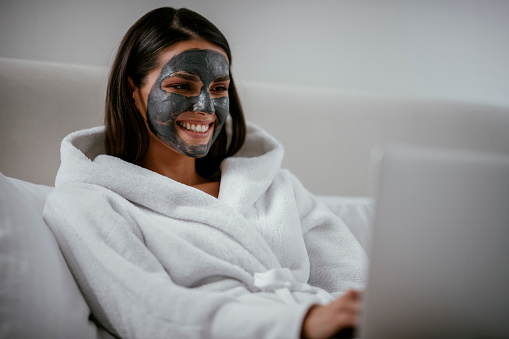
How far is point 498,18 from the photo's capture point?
1.96m

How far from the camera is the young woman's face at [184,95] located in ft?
3.81

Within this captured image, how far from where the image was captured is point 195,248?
0.97 m

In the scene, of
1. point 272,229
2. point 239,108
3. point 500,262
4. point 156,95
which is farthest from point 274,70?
point 500,262

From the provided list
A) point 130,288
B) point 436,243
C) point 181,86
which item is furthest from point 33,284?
point 436,243

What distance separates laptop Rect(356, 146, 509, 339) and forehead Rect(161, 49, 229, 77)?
0.70m

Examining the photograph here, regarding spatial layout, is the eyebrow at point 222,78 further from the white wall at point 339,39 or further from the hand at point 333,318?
the hand at point 333,318

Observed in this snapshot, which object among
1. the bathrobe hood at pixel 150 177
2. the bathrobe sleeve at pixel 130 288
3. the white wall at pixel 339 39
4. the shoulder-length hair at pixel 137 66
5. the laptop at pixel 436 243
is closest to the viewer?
the laptop at pixel 436 243

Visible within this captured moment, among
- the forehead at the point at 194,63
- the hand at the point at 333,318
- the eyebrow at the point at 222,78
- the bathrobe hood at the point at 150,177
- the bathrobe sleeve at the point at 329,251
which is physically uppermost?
the forehead at the point at 194,63

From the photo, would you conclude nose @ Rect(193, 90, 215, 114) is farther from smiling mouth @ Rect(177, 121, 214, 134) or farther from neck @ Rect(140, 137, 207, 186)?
neck @ Rect(140, 137, 207, 186)

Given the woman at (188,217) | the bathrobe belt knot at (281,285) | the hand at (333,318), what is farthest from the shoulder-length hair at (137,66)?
the hand at (333,318)

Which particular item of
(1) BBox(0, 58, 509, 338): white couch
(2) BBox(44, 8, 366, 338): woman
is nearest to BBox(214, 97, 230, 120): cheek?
(2) BBox(44, 8, 366, 338): woman

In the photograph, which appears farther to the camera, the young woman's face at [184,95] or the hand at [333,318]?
the young woman's face at [184,95]

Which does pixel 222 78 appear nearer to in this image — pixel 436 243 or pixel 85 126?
pixel 85 126

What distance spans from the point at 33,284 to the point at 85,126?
0.74 m
